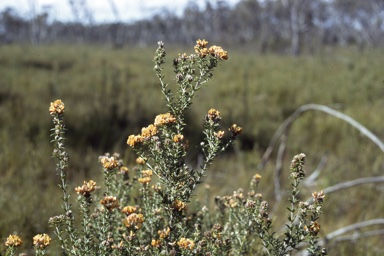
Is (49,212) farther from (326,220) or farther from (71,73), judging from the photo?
(71,73)

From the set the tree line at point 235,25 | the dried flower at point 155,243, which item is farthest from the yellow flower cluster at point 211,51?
the tree line at point 235,25

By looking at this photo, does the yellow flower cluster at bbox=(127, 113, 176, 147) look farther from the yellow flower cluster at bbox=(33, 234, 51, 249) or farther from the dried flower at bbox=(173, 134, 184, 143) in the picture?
the yellow flower cluster at bbox=(33, 234, 51, 249)

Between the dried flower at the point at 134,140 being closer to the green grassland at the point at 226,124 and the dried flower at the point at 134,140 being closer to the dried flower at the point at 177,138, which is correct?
the dried flower at the point at 177,138

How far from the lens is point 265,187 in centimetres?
429

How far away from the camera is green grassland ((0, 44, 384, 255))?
2.96 meters

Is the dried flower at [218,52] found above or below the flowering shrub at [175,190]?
above

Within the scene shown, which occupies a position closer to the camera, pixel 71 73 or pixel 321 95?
pixel 321 95

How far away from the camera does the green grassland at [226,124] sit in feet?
9.70

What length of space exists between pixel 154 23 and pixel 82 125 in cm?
6959

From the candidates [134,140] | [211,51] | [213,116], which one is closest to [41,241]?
[134,140]

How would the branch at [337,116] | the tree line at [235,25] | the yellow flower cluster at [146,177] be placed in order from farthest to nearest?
the tree line at [235,25]
the branch at [337,116]
the yellow flower cluster at [146,177]

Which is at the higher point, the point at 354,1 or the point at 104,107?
the point at 354,1

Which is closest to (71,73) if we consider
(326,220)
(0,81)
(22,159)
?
(0,81)

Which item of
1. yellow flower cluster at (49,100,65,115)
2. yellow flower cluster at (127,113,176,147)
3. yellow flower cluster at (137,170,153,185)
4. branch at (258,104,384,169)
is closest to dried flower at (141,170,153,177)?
yellow flower cluster at (137,170,153,185)
